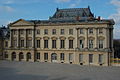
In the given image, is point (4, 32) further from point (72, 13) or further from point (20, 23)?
point (72, 13)

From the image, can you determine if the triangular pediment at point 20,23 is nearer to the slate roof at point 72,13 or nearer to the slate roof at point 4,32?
the slate roof at point 4,32

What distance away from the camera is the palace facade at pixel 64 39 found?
181ft

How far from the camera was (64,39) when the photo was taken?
58.7 meters

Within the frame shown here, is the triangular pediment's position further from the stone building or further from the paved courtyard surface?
the paved courtyard surface

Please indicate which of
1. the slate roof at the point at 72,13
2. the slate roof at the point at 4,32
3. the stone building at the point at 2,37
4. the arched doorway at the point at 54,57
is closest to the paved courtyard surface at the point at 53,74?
the arched doorway at the point at 54,57

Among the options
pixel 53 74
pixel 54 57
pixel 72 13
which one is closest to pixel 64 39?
pixel 54 57

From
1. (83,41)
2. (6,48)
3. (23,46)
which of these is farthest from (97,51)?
(6,48)

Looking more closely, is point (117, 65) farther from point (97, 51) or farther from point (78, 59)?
point (78, 59)

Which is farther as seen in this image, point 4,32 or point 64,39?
point 4,32

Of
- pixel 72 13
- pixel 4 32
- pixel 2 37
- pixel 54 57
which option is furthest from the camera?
pixel 4 32

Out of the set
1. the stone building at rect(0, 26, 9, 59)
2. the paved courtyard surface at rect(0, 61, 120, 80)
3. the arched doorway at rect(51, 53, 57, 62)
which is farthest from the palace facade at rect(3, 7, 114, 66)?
the paved courtyard surface at rect(0, 61, 120, 80)

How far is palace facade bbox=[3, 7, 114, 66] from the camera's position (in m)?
55.2

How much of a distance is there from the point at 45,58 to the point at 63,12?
45.3ft

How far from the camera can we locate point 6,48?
64.9 meters
